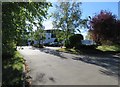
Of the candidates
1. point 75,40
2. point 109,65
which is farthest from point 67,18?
point 109,65

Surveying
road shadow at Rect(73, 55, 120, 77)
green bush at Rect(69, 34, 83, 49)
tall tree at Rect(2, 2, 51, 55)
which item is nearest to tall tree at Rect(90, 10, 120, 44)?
green bush at Rect(69, 34, 83, 49)

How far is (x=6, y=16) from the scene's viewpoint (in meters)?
11.0

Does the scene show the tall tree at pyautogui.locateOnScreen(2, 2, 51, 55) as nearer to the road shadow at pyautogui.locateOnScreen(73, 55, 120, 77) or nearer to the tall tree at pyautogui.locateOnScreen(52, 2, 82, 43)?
the road shadow at pyautogui.locateOnScreen(73, 55, 120, 77)

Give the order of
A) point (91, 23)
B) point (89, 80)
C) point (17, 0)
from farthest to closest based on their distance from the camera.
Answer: point (91, 23)
point (89, 80)
point (17, 0)

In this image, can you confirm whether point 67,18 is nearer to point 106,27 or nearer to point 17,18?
point 106,27

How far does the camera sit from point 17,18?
12.0m

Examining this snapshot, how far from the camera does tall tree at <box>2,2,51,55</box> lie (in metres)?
10.9

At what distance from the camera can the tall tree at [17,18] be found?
431 inches

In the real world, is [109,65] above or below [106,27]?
below

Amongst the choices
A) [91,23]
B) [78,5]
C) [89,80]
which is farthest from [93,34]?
[89,80]

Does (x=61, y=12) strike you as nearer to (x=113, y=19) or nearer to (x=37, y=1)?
(x=113, y=19)

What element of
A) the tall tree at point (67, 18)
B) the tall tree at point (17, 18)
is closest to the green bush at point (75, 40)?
the tall tree at point (67, 18)

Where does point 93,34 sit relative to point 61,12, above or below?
below

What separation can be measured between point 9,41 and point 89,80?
4.07 m
